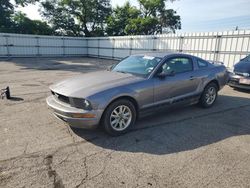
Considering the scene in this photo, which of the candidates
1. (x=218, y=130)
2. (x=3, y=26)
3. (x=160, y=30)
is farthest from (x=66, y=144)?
(x=160, y=30)

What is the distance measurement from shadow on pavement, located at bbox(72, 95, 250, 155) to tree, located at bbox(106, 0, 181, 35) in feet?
84.7

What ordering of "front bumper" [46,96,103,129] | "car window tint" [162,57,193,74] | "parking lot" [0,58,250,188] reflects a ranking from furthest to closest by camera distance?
"car window tint" [162,57,193,74], "front bumper" [46,96,103,129], "parking lot" [0,58,250,188]

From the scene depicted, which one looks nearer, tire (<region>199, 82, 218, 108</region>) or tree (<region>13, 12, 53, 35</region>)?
tire (<region>199, 82, 218, 108</region>)

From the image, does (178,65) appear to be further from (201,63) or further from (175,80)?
(201,63)

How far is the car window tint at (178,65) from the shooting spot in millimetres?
4569

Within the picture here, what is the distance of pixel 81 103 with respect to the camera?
352 cm

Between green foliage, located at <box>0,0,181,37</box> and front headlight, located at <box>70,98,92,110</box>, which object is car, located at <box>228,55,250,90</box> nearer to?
front headlight, located at <box>70,98,92,110</box>

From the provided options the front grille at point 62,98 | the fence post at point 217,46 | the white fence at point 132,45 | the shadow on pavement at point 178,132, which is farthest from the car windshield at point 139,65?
the fence post at point 217,46

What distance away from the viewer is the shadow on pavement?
11.6 feet

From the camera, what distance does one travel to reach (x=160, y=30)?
32.9m

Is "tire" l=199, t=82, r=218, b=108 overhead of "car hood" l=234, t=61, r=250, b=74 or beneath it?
beneath

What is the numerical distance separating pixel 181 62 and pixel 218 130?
1.78 metres

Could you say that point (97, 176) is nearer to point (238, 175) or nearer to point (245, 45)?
point (238, 175)

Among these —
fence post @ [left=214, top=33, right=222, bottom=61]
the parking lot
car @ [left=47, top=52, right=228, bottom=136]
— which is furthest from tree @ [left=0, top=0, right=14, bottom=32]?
car @ [left=47, top=52, right=228, bottom=136]
